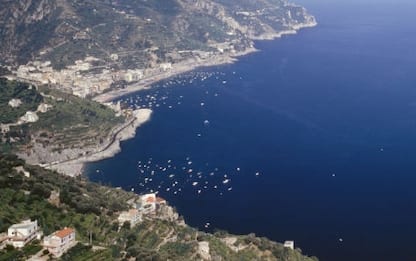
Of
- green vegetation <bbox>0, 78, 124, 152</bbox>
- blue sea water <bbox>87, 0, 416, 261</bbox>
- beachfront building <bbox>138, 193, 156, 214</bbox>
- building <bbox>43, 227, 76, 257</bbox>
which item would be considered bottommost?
blue sea water <bbox>87, 0, 416, 261</bbox>

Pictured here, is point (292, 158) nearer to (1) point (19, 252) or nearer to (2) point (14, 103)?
(2) point (14, 103)

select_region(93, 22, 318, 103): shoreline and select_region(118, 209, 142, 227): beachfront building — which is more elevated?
A: select_region(118, 209, 142, 227): beachfront building

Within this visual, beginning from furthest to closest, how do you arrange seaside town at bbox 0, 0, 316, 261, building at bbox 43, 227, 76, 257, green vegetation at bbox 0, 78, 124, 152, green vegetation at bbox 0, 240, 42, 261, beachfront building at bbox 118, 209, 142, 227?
green vegetation at bbox 0, 78, 124, 152, beachfront building at bbox 118, 209, 142, 227, seaside town at bbox 0, 0, 316, 261, building at bbox 43, 227, 76, 257, green vegetation at bbox 0, 240, 42, 261

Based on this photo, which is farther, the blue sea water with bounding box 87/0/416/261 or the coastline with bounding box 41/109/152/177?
the coastline with bounding box 41/109/152/177

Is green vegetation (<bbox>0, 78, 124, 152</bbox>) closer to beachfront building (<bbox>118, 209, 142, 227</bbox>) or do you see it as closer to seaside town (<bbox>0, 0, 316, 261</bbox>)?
seaside town (<bbox>0, 0, 316, 261</bbox>)

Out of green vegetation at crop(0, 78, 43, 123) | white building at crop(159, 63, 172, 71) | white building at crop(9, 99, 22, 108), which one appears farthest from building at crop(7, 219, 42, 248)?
white building at crop(159, 63, 172, 71)

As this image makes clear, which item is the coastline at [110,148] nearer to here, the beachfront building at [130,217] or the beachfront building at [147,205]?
the beachfront building at [147,205]

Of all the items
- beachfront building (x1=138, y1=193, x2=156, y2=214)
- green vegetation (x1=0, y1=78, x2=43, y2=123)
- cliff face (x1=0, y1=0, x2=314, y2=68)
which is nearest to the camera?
beachfront building (x1=138, y1=193, x2=156, y2=214)
